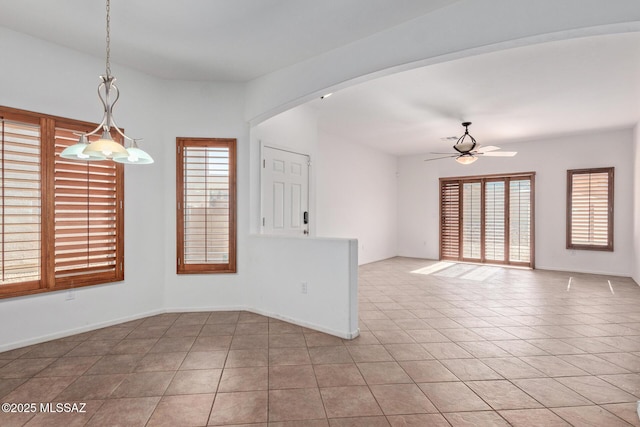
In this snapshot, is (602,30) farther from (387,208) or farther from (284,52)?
(387,208)

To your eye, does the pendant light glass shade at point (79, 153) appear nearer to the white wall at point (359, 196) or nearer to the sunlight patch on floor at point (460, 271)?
the white wall at point (359, 196)

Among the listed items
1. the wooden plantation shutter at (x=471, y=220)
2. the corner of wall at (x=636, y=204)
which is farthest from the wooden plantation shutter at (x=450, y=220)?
the corner of wall at (x=636, y=204)

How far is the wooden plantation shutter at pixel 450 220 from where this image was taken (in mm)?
8258

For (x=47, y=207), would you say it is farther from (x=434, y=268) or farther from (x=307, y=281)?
(x=434, y=268)

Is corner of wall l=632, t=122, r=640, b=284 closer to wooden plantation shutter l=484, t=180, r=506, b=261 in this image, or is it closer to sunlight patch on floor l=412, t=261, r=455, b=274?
wooden plantation shutter l=484, t=180, r=506, b=261

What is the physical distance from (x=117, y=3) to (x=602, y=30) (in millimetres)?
3385

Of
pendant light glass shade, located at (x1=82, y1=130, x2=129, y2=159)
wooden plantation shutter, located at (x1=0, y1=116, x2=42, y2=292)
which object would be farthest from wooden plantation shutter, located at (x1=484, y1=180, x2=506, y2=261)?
wooden plantation shutter, located at (x1=0, y1=116, x2=42, y2=292)

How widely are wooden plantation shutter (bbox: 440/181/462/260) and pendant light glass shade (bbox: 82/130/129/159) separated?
309 inches

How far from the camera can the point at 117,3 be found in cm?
249

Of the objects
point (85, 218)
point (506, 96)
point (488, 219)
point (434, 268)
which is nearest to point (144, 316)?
point (85, 218)

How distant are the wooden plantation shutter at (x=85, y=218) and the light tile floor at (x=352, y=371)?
665 millimetres

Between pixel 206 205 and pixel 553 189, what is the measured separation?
7.17 metres

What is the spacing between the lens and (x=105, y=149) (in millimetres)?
1839

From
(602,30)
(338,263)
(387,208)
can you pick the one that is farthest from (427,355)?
(387,208)
